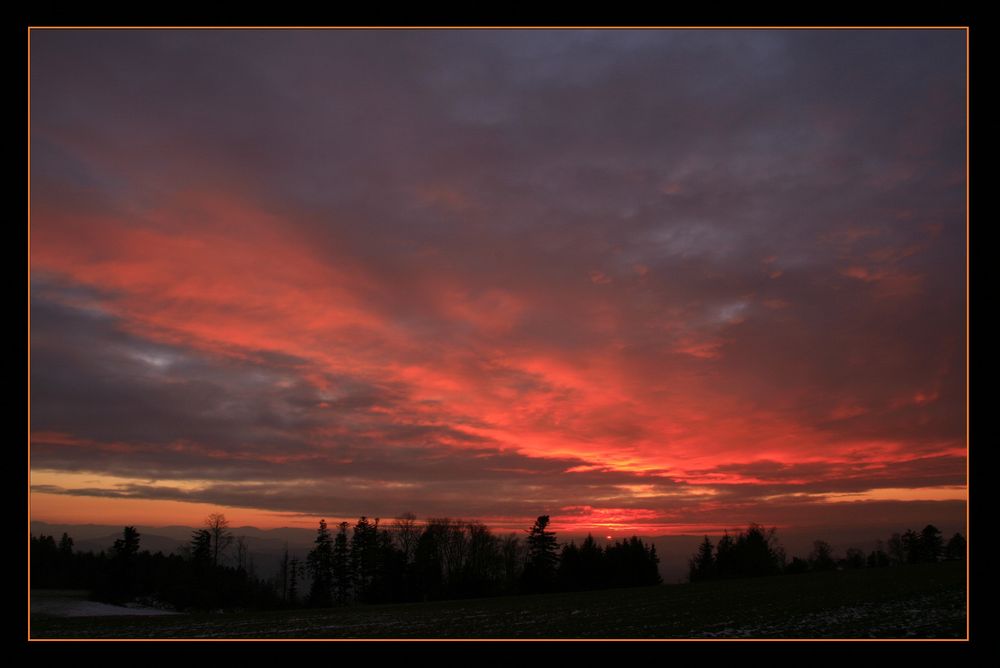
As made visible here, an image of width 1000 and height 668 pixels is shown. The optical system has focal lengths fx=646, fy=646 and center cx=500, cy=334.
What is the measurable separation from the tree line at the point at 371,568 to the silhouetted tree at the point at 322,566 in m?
0.20

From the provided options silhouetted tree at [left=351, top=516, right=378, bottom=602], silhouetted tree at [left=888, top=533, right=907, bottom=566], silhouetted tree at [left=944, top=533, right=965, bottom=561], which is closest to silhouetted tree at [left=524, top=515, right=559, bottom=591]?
silhouetted tree at [left=351, top=516, right=378, bottom=602]

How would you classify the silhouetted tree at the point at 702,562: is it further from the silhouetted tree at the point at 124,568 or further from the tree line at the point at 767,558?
the silhouetted tree at the point at 124,568

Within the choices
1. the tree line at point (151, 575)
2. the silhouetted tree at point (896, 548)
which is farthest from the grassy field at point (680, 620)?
the silhouetted tree at point (896, 548)

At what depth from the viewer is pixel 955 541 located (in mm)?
127375

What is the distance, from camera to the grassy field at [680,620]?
30.8 meters

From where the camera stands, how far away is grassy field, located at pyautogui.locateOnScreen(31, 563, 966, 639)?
101ft

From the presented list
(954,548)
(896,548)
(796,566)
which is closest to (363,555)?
(796,566)

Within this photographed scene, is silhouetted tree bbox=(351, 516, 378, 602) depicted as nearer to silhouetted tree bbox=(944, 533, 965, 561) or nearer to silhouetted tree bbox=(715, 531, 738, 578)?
silhouetted tree bbox=(715, 531, 738, 578)

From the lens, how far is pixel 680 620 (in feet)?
135

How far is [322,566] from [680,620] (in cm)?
10457

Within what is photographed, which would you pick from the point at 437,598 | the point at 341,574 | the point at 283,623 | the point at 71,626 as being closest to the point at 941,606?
the point at 283,623

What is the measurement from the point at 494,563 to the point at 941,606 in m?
98.4

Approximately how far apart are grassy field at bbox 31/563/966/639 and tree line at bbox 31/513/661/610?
130 feet
